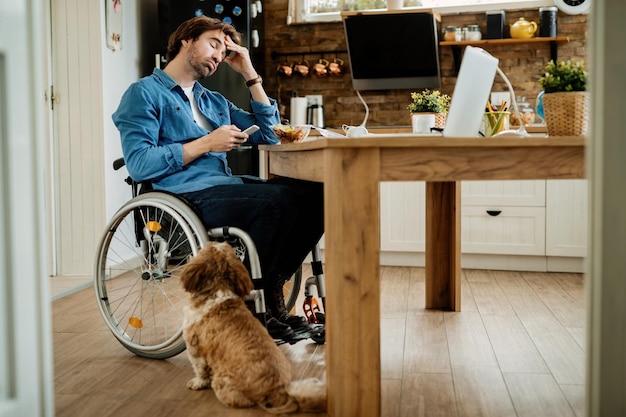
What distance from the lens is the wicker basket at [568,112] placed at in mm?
1909

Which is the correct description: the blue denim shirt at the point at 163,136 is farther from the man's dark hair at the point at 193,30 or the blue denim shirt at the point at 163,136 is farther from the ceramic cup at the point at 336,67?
the ceramic cup at the point at 336,67

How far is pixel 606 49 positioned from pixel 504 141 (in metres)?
0.44

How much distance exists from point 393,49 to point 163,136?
2.50m

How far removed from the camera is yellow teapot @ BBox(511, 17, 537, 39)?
15.4ft

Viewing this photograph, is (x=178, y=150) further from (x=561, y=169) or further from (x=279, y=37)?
(x=279, y=37)

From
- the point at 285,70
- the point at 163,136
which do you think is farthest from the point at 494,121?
the point at 285,70

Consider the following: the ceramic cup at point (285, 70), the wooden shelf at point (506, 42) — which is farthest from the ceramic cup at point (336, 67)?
the wooden shelf at point (506, 42)

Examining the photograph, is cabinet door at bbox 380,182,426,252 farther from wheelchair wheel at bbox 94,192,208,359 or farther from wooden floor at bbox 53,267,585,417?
wheelchair wheel at bbox 94,192,208,359

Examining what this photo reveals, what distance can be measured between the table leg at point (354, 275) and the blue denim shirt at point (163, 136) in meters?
0.87

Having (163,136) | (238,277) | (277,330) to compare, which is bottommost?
(277,330)

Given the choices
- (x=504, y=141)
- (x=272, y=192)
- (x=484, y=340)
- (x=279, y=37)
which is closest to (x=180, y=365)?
(x=272, y=192)

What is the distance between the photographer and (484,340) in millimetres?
2816

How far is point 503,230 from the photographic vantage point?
440 centimetres

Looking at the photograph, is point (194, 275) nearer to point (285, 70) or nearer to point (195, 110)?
point (195, 110)
